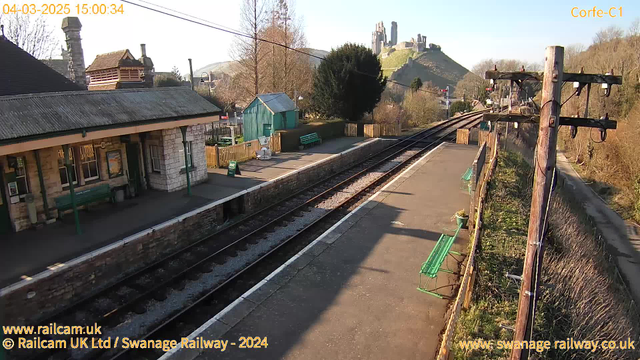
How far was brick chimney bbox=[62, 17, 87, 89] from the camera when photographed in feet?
60.4

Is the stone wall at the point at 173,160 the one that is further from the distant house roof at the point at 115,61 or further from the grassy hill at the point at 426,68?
the grassy hill at the point at 426,68

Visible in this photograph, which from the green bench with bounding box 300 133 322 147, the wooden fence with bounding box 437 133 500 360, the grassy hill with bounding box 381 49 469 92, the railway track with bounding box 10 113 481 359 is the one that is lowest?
the railway track with bounding box 10 113 481 359

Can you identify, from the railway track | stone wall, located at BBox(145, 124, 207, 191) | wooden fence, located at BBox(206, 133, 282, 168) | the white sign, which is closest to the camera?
the railway track

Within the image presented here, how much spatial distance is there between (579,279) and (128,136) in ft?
43.2

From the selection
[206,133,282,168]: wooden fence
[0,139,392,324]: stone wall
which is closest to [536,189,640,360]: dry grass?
[0,139,392,324]: stone wall

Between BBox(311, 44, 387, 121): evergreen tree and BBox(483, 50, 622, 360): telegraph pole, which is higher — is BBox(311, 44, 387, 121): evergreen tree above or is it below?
above

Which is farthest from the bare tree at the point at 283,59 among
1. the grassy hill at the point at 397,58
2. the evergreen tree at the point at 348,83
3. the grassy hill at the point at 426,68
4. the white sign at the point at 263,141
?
the grassy hill at the point at 397,58

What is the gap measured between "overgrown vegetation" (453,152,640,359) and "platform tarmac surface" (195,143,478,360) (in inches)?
25.1

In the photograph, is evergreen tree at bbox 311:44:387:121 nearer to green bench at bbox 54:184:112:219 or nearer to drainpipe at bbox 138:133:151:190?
drainpipe at bbox 138:133:151:190

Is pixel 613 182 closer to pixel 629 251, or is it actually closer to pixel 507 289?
pixel 629 251

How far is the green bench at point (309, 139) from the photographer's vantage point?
23562 millimetres

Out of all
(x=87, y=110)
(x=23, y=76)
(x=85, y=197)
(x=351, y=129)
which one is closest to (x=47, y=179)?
(x=85, y=197)

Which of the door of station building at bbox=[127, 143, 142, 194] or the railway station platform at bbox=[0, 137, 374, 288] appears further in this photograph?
the door of station building at bbox=[127, 143, 142, 194]

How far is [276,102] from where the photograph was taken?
2467cm
